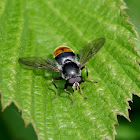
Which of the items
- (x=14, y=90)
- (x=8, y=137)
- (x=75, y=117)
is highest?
(x=14, y=90)

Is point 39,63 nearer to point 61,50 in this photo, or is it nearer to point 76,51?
point 61,50

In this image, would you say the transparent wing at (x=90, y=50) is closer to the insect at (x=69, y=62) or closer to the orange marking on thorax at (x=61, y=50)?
the insect at (x=69, y=62)

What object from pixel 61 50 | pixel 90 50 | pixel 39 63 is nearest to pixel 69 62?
pixel 61 50

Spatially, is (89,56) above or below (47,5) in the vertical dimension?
below

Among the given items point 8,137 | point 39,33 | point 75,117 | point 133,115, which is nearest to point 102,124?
point 75,117

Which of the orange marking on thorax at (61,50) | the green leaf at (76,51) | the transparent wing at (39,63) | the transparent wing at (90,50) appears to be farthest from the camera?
the orange marking on thorax at (61,50)

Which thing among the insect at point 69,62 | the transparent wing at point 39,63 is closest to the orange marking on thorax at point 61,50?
the insect at point 69,62

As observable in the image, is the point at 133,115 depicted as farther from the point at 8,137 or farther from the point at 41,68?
the point at 8,137
